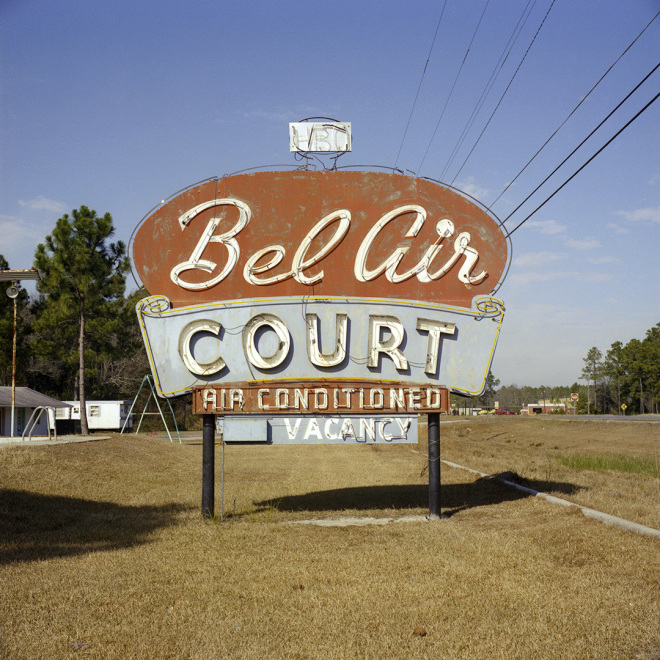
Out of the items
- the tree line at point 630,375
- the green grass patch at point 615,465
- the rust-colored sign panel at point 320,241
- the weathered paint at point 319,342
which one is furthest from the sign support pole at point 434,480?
the tree line at point 630,375

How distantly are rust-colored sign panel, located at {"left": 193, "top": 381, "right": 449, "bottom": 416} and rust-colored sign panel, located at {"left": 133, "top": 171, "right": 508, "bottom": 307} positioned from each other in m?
1.73

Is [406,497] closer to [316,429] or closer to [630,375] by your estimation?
[316,429]

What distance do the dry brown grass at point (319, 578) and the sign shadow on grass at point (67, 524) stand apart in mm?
52

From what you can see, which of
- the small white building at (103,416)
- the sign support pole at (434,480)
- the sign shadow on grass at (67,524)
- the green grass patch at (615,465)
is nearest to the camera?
the sign shadow on grass at (67,524)

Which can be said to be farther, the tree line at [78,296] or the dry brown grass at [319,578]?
the tree line at [78,296]

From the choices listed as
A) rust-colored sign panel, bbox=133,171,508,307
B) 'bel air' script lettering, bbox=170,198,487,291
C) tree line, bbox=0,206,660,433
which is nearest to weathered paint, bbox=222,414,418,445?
rust-colored sign panel, bbox=133,171,508,307

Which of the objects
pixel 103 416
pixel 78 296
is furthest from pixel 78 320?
pixel 103 416

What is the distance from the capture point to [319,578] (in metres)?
8.64

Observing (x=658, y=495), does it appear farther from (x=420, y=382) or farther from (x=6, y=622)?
(x=6, y=622)

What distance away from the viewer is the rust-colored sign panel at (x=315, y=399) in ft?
42.8

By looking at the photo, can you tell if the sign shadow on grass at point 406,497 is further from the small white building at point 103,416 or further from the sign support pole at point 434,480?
the small white building at point 103,416

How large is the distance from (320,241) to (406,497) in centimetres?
678

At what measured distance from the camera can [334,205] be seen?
44.6 feet

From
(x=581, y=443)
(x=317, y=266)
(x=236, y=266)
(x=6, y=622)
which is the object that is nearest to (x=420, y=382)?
(x=317, y=266)
